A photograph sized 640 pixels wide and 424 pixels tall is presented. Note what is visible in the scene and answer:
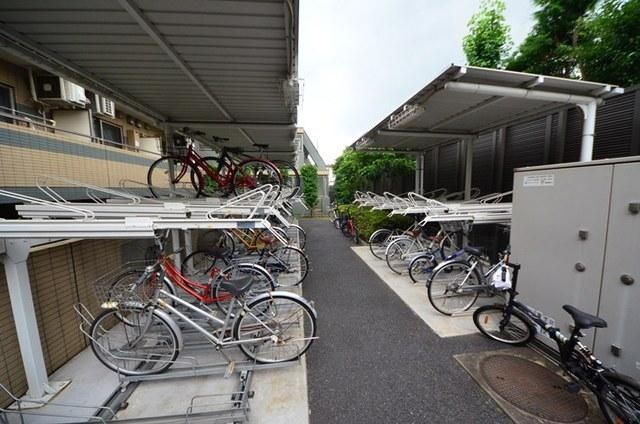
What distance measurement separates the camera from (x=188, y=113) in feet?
Result: 14.1

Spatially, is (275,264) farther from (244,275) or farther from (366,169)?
(366,169)

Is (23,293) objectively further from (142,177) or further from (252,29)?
(142,177)

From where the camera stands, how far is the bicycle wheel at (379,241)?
6.66 meters

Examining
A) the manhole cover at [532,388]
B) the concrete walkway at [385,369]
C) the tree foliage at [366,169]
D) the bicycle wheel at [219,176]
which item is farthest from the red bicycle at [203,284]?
the tree foliage at [366,169]

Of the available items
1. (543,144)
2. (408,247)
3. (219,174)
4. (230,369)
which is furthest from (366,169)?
(230,369)

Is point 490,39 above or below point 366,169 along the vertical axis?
above

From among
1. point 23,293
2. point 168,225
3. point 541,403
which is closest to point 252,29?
point 168,225

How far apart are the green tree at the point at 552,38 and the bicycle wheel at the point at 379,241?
21.1ft

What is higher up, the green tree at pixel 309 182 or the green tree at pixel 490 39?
the green tree at pixel 490 39

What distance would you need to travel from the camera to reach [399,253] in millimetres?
5668

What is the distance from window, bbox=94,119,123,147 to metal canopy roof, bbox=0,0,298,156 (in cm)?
478

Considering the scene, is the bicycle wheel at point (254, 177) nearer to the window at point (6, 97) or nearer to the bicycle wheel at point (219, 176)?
the bicycle wheel at point (219, 176)

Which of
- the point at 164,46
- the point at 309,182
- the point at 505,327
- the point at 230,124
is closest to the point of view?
the point at 164,46

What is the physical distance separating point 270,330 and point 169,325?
939mm
